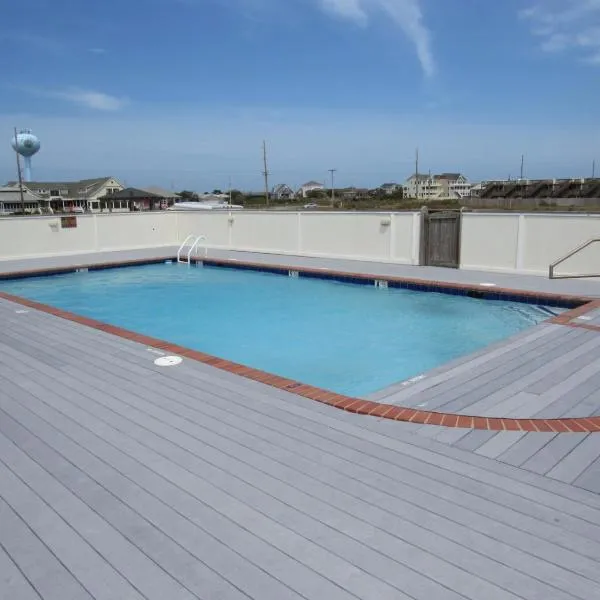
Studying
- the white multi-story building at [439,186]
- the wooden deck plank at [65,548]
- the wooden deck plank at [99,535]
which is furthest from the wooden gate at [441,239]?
the white multi-story building at [439,186]

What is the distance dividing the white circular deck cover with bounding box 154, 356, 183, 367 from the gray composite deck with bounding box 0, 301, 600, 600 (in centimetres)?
76

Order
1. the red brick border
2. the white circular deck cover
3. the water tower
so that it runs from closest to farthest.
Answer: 1. the red brick border
2. the white circular deck cover
3. the water tower

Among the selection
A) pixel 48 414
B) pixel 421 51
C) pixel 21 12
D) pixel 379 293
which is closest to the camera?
pixel 48 414

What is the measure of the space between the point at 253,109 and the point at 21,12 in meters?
12.3

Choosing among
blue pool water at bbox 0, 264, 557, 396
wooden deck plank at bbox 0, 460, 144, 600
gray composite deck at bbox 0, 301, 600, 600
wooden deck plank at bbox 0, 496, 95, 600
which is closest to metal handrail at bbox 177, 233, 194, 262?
blue pool water at bbox 0, 264, 557, 396

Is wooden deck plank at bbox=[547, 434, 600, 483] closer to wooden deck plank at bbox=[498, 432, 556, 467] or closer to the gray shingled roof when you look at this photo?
wooden deck plank at bbox=[498, 432, 556, 467]

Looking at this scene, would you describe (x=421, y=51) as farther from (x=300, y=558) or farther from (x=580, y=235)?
(x=300, y=558)

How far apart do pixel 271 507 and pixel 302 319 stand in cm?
626

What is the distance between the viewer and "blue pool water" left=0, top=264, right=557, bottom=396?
21.7 ft

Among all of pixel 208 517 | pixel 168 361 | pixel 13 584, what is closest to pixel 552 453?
pixel 208 517

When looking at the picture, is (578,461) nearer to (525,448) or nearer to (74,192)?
(525,448)

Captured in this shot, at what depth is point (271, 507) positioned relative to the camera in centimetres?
232

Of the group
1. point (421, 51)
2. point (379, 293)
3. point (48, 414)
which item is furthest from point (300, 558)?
point (421, 51)

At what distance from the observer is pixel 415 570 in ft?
6.23
